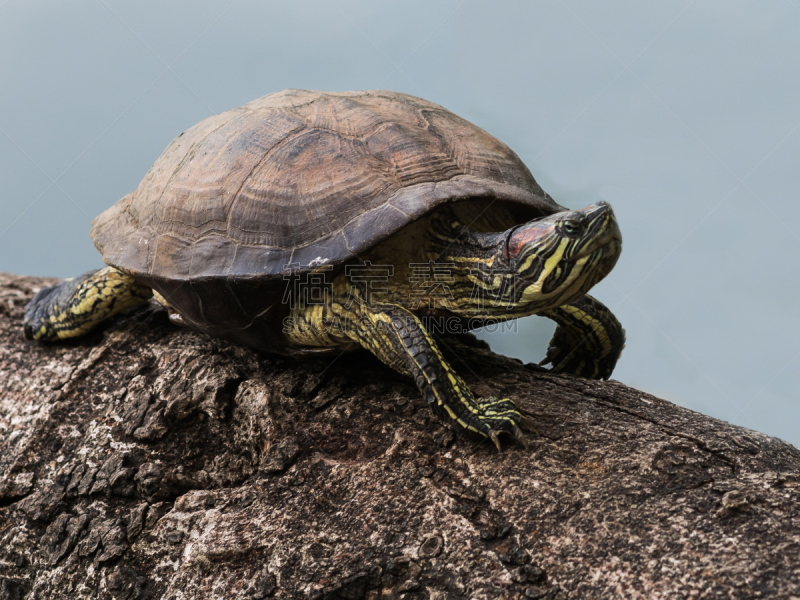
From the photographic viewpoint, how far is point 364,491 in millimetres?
3381

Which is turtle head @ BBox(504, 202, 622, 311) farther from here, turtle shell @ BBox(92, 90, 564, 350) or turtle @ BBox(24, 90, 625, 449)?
turtle shell @ BBox(92, 90, 564, 350)

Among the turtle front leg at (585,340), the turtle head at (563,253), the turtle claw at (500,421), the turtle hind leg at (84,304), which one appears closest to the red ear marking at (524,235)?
the turtle head at (563,253)

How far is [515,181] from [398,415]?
1.92 meters

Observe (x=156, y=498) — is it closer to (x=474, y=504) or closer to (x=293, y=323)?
(x=293, y=323)

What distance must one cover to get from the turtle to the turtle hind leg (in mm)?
595

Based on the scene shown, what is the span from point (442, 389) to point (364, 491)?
28.9 inches

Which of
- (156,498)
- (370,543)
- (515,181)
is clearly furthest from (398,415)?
(515,181)

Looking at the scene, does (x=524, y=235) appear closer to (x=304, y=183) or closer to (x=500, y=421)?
(x=500, y=421)

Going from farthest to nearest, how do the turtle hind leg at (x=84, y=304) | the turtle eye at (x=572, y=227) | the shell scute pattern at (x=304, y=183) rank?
the turtle hind leg at (x=84, y=304) < the shell scute pattern at (x=304, y=183) < the turtle eye at (x=572, y=227)

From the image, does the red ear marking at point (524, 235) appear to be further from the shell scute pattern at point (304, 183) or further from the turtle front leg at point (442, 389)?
the turtle front leg at point (442, 389)

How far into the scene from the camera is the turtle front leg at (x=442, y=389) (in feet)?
11.2

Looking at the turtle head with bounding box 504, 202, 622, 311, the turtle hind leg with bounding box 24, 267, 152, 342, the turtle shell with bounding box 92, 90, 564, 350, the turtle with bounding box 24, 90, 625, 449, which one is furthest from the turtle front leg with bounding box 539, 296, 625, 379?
→ the turtle hind leg with bounding box 24, 267, 152, 342

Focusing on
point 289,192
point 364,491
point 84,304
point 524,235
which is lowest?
point 364,491

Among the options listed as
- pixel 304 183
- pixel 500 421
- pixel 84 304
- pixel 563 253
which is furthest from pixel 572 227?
pixel 84 304
